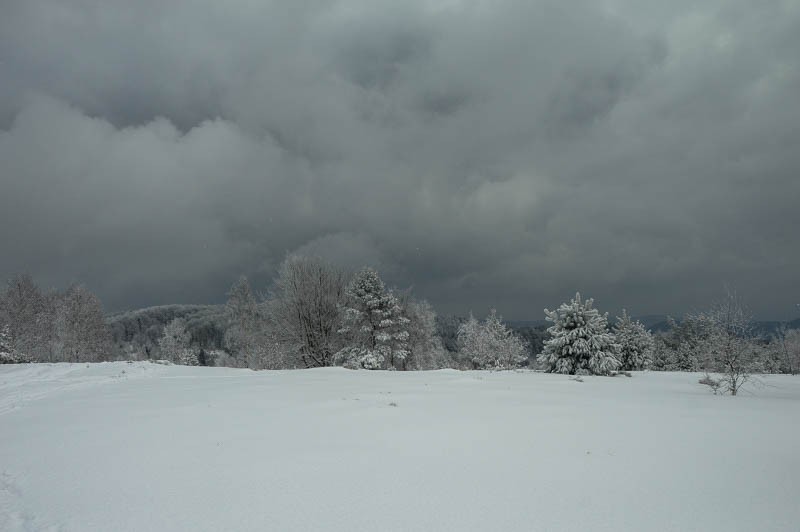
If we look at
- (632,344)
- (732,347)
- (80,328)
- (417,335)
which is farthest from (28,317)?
(632,344)

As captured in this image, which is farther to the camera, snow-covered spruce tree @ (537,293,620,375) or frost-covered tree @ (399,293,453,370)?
frost-covered tree @ (399,293,453,370)

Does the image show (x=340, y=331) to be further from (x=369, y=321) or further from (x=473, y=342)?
(x=473, y=342)

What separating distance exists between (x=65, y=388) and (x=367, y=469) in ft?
45.9

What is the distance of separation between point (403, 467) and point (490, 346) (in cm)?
4475

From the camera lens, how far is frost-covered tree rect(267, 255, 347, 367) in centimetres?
3017

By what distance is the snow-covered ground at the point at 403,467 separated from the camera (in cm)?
361

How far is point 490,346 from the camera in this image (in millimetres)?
47719

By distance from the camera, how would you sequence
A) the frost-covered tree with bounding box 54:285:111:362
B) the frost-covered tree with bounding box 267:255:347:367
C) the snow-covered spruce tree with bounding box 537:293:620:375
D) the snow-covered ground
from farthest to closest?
the frost-covered tree with bounding box 54:285:111:362 → the frost-covered tree with bounding box 267:255:347:367 → the snow-covered spruce tree with bounding box 537:293:620:375 → the snow-covered ground

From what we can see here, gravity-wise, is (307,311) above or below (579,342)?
above

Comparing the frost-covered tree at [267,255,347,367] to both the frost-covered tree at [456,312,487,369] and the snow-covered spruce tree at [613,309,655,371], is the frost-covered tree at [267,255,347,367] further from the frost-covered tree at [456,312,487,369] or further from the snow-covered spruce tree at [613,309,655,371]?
the snow-covered spruce tree at [613,309,655,371]

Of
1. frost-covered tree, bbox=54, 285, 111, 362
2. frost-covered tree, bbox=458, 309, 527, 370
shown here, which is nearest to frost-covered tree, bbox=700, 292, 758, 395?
frost-covered tree, bbox=458, 309, 527, 370

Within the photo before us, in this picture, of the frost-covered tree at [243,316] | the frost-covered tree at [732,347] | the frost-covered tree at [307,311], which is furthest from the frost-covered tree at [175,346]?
the frost-covered tree at [732,347]

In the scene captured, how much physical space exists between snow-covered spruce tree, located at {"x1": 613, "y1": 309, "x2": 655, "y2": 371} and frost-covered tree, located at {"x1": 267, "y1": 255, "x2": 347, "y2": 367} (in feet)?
89.7

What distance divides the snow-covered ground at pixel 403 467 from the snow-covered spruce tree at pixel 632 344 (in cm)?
3301
